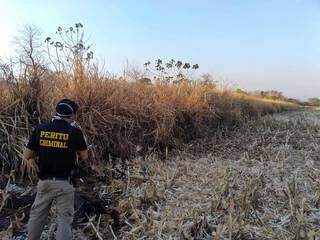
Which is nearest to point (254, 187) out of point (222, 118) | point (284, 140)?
point (284, 140)

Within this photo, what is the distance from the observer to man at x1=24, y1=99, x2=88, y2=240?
5223 millimetres

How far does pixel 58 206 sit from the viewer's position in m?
5.39

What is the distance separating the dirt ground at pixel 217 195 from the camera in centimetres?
553

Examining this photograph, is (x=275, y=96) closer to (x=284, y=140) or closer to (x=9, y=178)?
(x=284, y=140)

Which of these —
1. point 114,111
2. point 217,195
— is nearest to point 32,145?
point 217,195

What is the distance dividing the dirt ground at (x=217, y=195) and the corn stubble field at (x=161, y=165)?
0.7 inches

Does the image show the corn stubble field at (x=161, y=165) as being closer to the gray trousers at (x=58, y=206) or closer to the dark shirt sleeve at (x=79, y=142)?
the gray trousers at (x=58, y=206)

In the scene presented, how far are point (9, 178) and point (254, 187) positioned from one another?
12.1 ft

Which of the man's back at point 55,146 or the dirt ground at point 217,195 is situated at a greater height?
the man's back at point 55,146

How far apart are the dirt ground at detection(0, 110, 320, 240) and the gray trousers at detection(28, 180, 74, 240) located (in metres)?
0.54

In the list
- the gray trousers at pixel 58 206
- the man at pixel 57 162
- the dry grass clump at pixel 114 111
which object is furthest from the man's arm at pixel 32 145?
the dry grass clump at pixel 114 111

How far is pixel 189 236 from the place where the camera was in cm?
539

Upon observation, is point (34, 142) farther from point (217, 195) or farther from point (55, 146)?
point (217, 195)

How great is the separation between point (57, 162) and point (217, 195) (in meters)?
2.32
